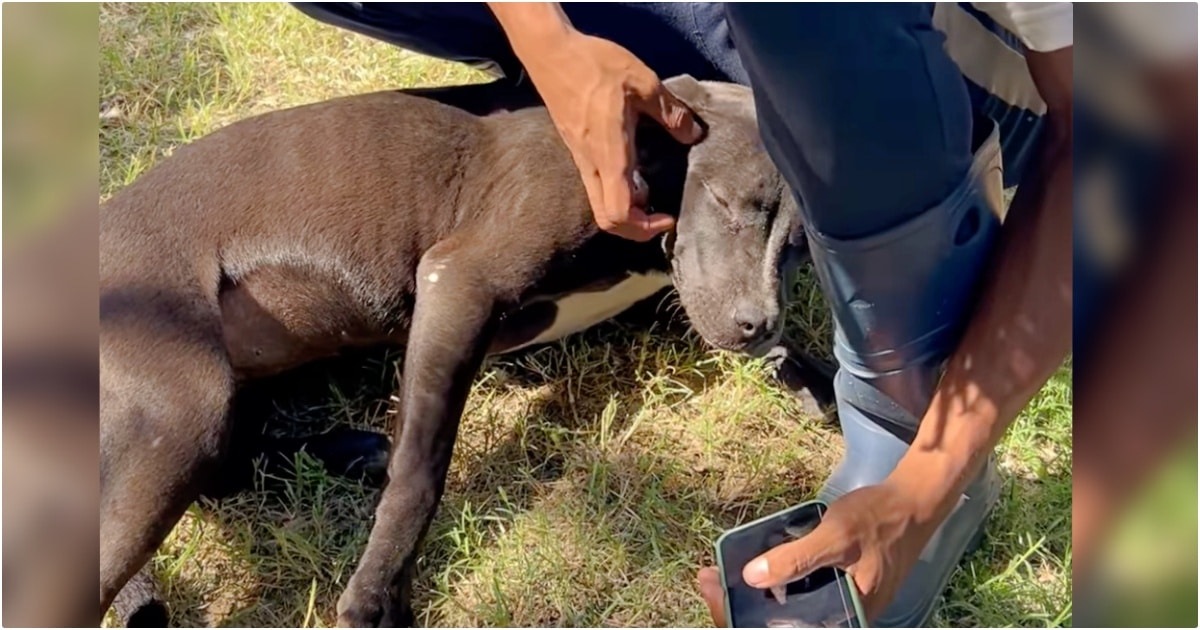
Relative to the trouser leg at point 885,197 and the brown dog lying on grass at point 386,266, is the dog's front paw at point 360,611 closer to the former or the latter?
the brown dog lying on grass at point 386,266

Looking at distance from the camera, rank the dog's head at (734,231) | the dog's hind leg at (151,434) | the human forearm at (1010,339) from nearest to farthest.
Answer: the human forearm at (1010,339), the dog's hind leg at (151,434), the dog's head at (734,231)

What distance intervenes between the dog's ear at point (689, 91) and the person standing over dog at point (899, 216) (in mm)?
67

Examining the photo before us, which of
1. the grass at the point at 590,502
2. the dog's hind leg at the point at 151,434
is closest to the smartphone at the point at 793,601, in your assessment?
the grass at the point at 590,502

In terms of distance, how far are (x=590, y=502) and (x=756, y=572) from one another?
64 centimetres

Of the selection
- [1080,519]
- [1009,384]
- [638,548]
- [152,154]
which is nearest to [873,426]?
[1009,384]

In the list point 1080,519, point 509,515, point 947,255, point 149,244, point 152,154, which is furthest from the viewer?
point 152,154

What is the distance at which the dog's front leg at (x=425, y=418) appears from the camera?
2119 millimetres

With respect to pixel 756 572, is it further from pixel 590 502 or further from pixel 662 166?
pixel 662 166

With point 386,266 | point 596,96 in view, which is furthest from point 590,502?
point 596,96

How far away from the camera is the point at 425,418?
7.13 ft

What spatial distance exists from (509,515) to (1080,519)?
122cm

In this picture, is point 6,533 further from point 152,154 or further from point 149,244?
point 152,154

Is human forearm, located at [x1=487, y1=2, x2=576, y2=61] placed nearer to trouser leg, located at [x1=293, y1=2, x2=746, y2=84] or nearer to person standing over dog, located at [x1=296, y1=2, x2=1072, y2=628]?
person standing over dog, located at [x1=296, y1=2, x2=1072, y2=628]

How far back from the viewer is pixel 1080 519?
1364 millimetres
